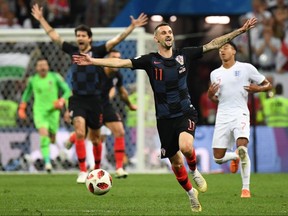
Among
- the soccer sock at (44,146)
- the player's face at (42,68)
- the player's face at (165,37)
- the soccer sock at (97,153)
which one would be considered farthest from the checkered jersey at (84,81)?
the player's face at (165,37)

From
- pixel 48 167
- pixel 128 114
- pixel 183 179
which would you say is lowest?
pixel 48 167

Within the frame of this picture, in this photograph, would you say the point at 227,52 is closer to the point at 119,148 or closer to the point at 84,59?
the point at 84,59

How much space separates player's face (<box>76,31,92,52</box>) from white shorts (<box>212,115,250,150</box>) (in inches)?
114

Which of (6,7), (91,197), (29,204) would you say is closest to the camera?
(29,204)

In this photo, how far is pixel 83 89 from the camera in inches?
648

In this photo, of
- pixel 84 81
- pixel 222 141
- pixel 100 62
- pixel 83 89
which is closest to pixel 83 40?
pixel 84 81

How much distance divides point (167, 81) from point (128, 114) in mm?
10723

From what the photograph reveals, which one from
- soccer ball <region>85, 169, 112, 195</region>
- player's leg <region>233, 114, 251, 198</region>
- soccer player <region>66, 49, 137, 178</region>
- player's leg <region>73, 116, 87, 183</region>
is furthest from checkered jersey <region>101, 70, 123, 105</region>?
soccer ball <region>85, 169, 112, 195</region>

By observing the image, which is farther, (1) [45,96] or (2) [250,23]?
(1) [45,96]

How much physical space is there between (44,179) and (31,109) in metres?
4.66

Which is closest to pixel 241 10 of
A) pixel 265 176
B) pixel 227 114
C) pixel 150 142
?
pixel 150 142

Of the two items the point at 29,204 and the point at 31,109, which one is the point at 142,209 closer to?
the point at 29,204

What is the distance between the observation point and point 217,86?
13.7 m

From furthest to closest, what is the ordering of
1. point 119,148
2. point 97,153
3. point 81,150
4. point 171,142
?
point 119,148 → point 97,153 → point 81,150 → point 171,142
